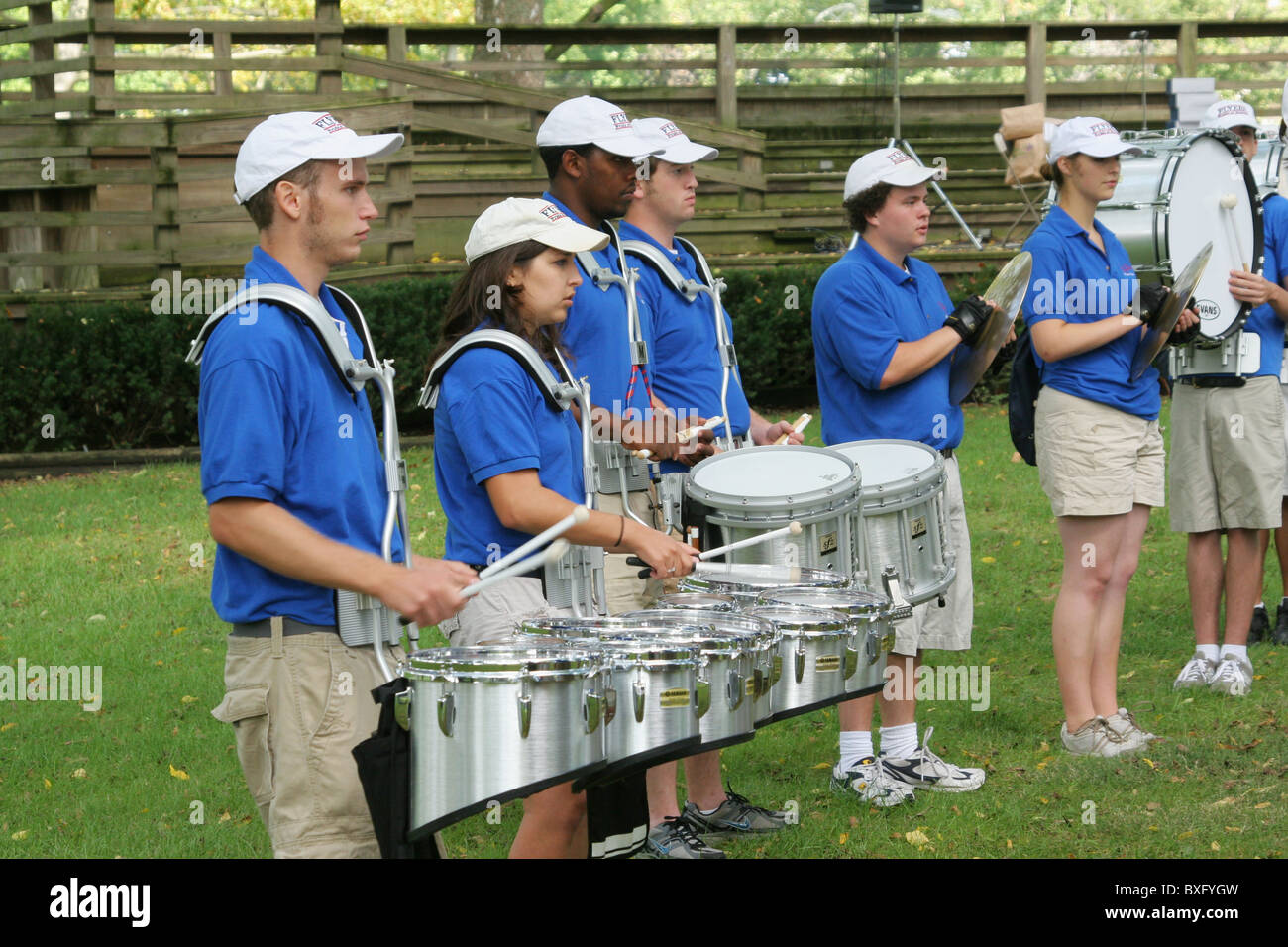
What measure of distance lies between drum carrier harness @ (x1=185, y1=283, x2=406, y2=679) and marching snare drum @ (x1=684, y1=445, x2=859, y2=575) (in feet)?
4.52

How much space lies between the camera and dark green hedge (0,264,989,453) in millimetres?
13047

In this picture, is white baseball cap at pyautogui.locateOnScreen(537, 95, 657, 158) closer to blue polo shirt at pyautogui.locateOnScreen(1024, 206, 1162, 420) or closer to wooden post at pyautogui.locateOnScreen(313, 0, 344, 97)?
blue polo shirt at pyautogui.locateOnScreen(1024, 206, 1162, 420)

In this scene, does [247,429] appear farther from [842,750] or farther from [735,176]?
[735,176]

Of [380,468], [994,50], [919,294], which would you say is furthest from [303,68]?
[994,50]

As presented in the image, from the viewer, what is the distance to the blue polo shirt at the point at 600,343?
471 cm

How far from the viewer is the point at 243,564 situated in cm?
343

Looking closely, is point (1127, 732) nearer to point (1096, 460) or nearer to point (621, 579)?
point (1096, 460)

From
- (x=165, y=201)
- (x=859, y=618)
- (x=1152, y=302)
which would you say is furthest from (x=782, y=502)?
(x=165, y=201)

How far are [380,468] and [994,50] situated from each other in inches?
1126

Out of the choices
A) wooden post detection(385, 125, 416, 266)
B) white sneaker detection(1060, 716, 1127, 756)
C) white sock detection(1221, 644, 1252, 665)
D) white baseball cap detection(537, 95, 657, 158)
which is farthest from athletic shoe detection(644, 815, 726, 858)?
wooden post detection(385, 125, 416, 266)

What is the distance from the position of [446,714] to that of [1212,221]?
4.84 meters

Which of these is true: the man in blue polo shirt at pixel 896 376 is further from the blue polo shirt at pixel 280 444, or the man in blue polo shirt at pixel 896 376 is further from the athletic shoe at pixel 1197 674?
the blue polo shirt at pixel 280 444

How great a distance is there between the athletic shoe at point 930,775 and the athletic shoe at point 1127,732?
2.08ft

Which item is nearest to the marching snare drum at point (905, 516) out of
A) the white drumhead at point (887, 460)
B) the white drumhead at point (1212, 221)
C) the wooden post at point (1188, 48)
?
the white drumhead at point (887, 460)
